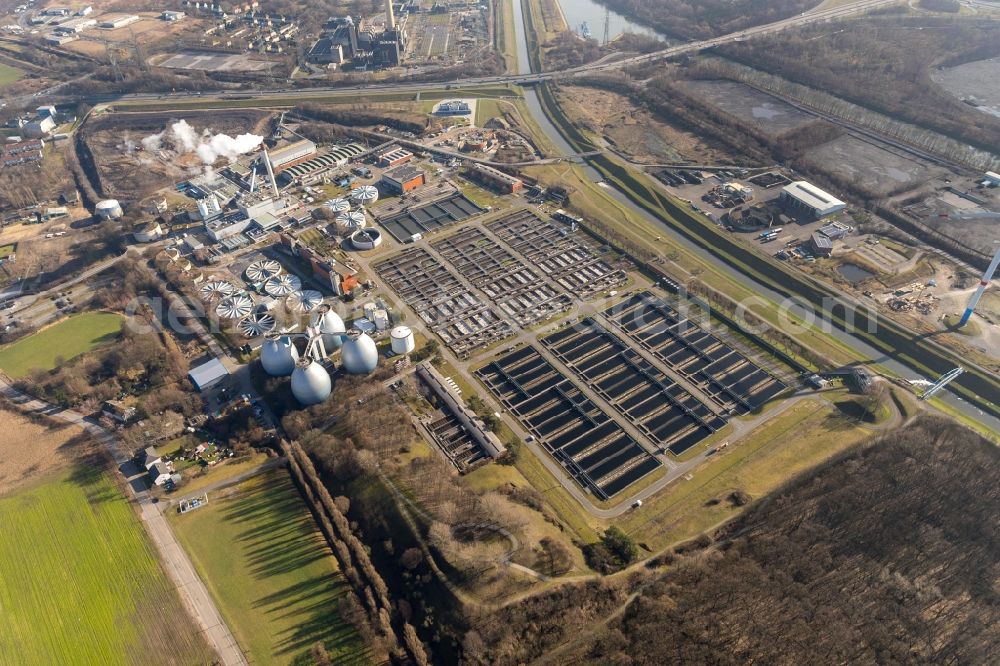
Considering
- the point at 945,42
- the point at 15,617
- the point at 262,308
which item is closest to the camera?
the point at 15,617

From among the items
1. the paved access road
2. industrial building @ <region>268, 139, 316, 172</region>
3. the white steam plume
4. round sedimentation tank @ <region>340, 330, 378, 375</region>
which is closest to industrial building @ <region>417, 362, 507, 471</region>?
round sedimentation tank @ <region>340, 330, 378, 375</region>

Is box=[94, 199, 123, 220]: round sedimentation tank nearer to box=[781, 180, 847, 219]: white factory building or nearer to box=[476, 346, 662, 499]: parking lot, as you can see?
box=[476, 346, 662, 499]: parking lot

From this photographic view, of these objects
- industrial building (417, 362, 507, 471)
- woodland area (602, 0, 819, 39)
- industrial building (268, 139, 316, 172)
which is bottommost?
industrial building (417, 362, 507, 471)

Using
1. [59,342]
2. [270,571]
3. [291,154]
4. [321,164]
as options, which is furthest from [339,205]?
[270,571]

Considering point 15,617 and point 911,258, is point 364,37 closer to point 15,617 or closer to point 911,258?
point 911,258

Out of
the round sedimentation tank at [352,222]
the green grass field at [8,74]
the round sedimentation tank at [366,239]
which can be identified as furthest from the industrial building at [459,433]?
the green grass field at [8,74]

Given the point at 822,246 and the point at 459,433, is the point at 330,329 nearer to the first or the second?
the point at 459,433

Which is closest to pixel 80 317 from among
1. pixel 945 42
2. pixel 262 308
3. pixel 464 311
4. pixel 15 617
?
pixel 262 308
